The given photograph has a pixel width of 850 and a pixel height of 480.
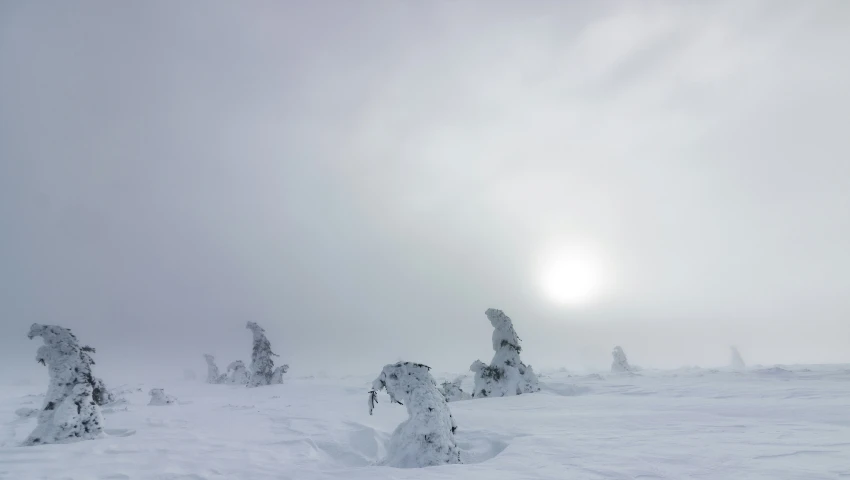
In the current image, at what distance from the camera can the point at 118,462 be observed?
5766mm

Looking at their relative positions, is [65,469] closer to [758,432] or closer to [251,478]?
[251,478]

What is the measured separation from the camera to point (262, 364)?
87.9 feet

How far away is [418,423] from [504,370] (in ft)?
35.4

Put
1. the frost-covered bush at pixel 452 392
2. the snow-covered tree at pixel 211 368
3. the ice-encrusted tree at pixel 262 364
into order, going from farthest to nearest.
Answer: the snow-covered tree at pixel 211 368, the ice-encrusted tree at pixel 262 364, the frost-covered bush at pixel 452 392

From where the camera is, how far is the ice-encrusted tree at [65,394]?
8.00 metres

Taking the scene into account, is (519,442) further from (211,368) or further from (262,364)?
(211,368)

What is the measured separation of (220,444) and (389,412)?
5.49 m

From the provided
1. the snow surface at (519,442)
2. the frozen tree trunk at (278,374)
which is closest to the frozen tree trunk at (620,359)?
the snow surface at (519,442)

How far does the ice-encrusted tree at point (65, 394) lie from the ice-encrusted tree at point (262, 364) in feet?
60.3

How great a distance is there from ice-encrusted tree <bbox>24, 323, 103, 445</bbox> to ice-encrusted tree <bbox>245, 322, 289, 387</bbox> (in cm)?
1836

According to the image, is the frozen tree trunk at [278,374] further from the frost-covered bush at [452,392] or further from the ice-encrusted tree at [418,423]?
the ice-encrusted tree at [418,423]

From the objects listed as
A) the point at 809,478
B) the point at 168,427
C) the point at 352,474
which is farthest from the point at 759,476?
the point at 168,427

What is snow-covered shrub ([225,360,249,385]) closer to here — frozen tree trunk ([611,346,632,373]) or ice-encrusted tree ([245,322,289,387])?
ice-encrusted tree ([245,322,289,387])

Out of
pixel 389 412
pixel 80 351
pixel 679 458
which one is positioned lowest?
pixel 389 412
